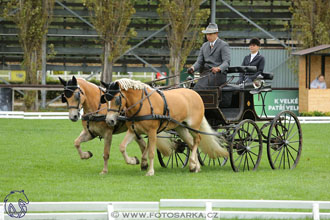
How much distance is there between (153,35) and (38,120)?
8841 millimetres

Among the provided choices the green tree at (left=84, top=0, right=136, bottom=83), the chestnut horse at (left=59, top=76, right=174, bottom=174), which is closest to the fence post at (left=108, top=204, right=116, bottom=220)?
the chestnut horse at (left=59, top=76, right=174, bottom=174)

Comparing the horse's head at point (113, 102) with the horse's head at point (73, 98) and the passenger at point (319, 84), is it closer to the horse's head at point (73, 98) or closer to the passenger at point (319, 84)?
the horse's head at point (73, 98)

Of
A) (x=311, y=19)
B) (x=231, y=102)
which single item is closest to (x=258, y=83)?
(x=231, y=102)

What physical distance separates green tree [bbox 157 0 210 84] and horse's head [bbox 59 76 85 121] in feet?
60.6

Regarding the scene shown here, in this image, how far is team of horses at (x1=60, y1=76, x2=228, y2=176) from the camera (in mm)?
10773

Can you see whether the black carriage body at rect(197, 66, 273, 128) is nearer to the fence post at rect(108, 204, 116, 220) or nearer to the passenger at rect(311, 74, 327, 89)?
the fence post at rect(108, 204, 116, 220)

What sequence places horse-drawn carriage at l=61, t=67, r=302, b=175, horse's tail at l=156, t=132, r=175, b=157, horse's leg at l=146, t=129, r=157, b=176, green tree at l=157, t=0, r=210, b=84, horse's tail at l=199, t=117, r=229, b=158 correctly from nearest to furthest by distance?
horse-drawn carriage at l=61, t=67, r=302, b=175
horse's leg at l=146, t=129, r=157, b=176
horse's tail at l=199, t=117, r=229, b=158
horse's tail at l=156, t=132, r=175, b=157
green tree at l=157, t=0, r=210, b=84

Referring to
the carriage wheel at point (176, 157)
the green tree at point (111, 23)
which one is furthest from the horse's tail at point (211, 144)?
the green tree at point (111, 23)

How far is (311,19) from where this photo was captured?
2981cm

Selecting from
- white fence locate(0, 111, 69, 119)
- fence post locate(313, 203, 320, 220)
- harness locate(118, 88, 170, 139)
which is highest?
harness locate(118, 88, 170, 139)

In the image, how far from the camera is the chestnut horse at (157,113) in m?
10.6

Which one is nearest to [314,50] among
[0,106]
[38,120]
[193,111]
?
[38,120]

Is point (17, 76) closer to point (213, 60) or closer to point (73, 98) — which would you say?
point (213, 60)

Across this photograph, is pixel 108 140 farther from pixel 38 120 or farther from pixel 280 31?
pixel 280 31
